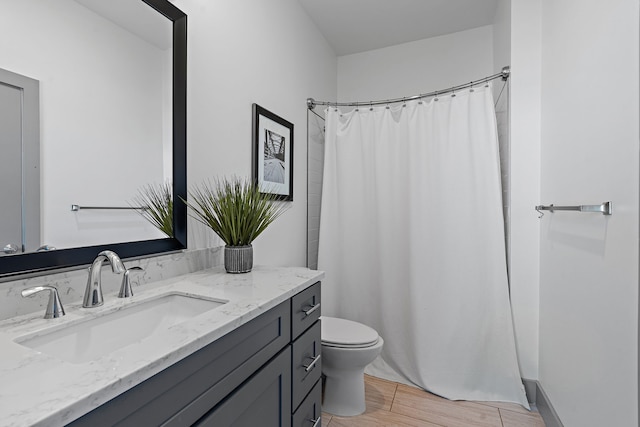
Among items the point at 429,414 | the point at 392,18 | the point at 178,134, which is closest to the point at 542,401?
the point at 429,414

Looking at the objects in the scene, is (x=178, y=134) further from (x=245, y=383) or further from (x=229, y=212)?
(x=245, y=383)

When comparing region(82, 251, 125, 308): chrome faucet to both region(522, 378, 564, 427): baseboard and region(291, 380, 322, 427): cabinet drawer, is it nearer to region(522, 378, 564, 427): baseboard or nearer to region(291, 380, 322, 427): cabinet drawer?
region(291, 380, 322, 427): cabinet drawer

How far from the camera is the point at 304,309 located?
126 cm

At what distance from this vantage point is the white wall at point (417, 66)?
8.32ft

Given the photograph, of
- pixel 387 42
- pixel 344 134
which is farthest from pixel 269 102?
pixel 387 42

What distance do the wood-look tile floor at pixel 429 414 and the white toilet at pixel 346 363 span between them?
6cm

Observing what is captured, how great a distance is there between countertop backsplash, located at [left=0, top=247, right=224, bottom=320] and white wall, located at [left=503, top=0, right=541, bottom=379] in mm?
1729

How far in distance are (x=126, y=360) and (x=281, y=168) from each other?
1532 mm

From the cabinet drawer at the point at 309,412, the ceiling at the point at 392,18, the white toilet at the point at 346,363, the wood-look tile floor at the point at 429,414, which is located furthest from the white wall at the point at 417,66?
the cabinet drawer at the point at 309,412

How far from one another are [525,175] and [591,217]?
69 cm

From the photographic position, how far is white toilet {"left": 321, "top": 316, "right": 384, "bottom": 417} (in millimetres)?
1697

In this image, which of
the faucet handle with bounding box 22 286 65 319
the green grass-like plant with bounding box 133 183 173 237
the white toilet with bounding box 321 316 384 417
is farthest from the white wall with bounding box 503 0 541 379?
the faucet handle with bounding box 22 286 65 319

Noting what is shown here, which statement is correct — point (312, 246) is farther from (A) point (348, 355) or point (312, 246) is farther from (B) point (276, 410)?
(B) point (276, 410)

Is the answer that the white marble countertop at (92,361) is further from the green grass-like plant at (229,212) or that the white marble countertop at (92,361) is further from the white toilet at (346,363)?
the white toilet at (346,363)
